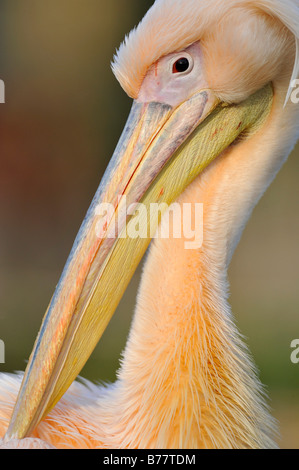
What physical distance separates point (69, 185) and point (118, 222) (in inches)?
145

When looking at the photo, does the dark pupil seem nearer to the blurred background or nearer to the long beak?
the long beak

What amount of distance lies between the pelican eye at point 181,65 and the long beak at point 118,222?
69 mm

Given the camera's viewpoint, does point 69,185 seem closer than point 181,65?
No

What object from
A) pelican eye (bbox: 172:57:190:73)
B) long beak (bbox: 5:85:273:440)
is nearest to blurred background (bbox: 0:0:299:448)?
long beak (bbox: 5:85:273:440)

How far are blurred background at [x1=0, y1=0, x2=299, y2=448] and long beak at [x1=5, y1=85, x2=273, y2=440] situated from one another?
2730 millimetres

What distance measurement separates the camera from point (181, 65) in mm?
1392

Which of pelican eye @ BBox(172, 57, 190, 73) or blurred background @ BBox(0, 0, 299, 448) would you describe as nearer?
pelican eye @ BBox(172, 57, 190, 73)

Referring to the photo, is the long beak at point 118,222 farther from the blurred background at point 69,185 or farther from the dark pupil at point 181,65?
the blurred background at point 69,185

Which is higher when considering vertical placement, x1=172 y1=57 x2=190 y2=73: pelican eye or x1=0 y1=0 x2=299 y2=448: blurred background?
x1=0 y1=0 x2=299 y2=448: blurred background

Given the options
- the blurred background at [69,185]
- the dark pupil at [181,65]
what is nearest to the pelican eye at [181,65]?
the dark pupil at [181,65]

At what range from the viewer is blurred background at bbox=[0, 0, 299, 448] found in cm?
438

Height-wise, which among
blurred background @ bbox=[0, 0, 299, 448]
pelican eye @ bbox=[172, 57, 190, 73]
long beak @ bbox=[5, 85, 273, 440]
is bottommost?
long beak @ bbox=[5, 85, 273, 440]

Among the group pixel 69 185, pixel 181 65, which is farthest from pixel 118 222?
pixel 69 185

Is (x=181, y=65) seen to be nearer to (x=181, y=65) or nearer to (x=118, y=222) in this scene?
(x=181, y=65)
